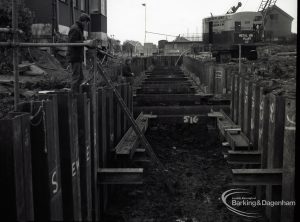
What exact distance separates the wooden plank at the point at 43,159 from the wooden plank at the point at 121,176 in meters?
2.03

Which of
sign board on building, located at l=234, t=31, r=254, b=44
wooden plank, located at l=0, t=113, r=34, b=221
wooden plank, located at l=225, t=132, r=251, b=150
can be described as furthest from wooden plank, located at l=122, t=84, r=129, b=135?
sign board on building, located at l=234, t=31, r=254, b=44

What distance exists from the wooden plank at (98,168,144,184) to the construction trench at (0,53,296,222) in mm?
15

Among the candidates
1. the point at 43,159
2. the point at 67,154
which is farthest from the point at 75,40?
the point at 43,159

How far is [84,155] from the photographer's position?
5.43 meters

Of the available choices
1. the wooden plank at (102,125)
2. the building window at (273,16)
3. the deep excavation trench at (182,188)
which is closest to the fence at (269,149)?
the deep excavation trench at (182,188)

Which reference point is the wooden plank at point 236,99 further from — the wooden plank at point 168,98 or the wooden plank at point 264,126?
the wooden plank at point 264,126

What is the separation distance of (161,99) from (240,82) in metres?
3.66

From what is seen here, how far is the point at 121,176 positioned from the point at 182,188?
2.05 meters

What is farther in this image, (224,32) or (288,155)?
(224,32)

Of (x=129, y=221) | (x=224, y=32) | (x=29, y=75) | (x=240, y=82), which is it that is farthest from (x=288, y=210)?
(x=224, y=32)

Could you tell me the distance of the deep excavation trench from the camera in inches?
267

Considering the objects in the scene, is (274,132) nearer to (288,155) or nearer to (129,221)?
(288,155)

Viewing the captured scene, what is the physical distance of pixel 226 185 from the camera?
8.05m

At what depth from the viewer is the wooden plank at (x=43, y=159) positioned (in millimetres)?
3994
